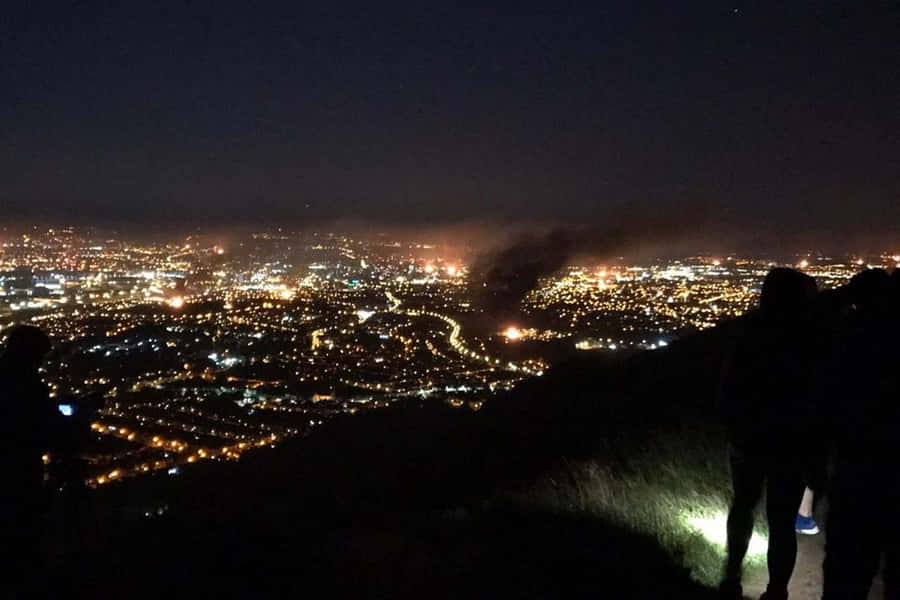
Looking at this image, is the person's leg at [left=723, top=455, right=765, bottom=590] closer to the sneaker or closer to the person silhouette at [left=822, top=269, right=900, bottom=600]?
the person silhouette at [left=822, top=269, right=900, bottom=600]

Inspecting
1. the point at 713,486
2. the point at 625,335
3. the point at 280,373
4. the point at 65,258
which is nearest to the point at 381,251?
the point at 65,258

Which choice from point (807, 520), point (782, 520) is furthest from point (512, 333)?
point (782, 520)

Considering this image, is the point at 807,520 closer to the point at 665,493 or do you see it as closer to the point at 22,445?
the point at 665,493

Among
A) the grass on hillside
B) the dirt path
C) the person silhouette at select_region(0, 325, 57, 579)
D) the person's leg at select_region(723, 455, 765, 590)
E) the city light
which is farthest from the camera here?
the city light

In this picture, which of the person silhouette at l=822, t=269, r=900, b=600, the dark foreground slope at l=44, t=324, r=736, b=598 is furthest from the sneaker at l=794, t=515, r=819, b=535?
the person silhouette at l=822, t=269, r=900, b=600

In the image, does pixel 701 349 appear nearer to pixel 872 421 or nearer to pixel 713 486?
pixel 713 486
